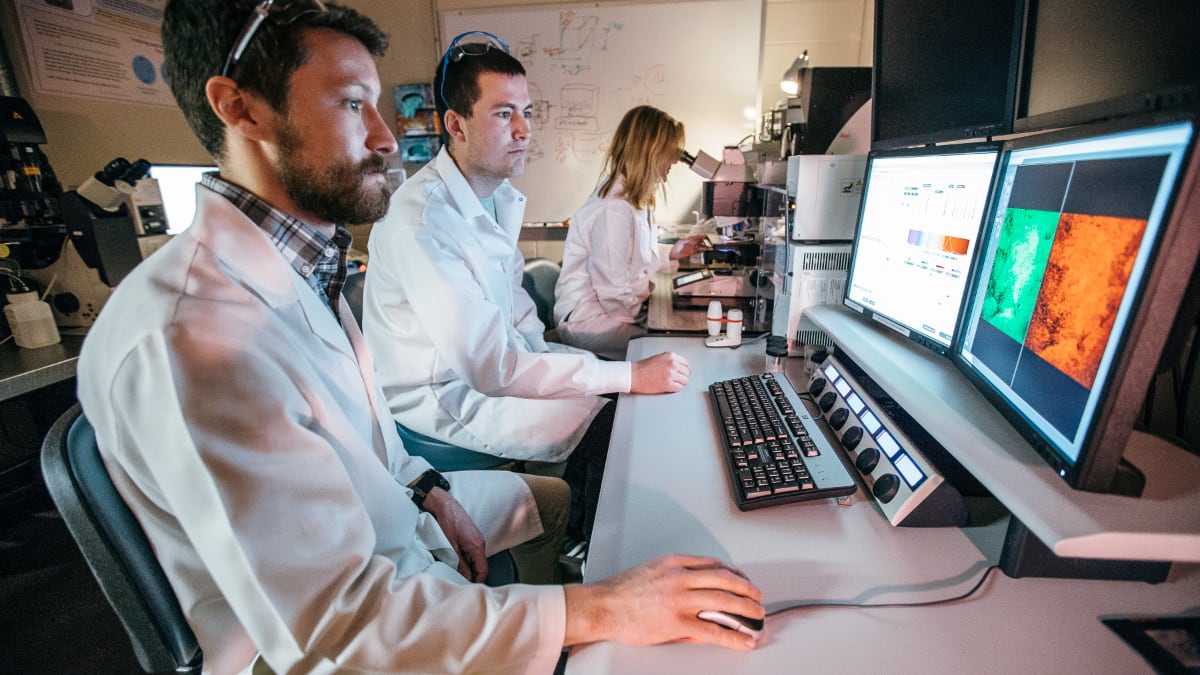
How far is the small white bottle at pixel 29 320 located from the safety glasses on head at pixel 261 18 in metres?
1.59

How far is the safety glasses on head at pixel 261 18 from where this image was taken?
28.0 inches

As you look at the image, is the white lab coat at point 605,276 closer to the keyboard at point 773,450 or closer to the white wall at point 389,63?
the keyboard at point 773,450

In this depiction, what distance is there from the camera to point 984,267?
81 cm

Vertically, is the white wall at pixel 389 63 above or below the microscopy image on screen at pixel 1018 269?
above

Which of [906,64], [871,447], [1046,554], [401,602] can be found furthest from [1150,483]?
[906,64]

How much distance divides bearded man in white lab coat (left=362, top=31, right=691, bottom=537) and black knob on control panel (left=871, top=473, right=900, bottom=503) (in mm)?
486

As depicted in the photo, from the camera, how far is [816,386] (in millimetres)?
1115

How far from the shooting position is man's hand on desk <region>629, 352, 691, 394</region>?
3.92 feet

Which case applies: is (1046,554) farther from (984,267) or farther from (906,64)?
(906,64)

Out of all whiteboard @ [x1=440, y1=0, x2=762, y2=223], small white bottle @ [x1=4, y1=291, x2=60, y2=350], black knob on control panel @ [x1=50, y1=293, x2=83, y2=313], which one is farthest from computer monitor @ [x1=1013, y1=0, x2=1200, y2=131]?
whiteboard @ [x1=440, y1=0, x2=762, y2=223]

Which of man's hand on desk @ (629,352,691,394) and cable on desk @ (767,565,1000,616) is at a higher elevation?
man's hand on desk @ (629,352,691,394)

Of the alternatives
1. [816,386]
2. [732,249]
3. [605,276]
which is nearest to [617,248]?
[605,276]

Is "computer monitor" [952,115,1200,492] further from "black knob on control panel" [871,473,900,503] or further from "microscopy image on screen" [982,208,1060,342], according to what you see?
"black knob on control panel" [871,473,900,503]

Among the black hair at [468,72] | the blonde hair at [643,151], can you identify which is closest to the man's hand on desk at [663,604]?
the black hair at [468,72]
